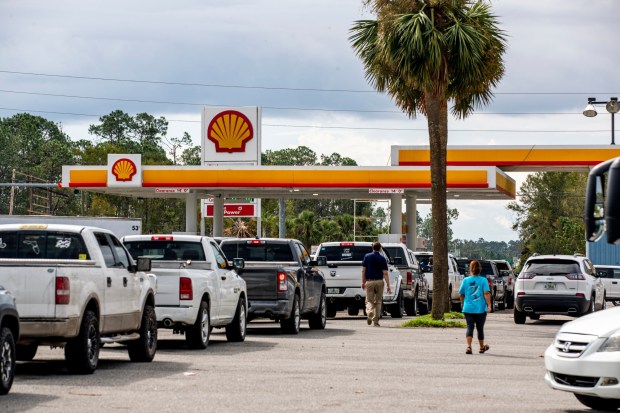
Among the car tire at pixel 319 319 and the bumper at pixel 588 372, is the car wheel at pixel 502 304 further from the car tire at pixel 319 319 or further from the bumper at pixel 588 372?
the bumper at pixel 588 372

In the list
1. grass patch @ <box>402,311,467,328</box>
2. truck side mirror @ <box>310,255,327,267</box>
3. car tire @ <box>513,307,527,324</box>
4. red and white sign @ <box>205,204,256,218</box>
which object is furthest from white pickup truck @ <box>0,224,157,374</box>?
red and white sign @ <box>205,204,256,218</box>

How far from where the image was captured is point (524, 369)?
17.7 metres

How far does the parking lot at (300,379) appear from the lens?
12.9m

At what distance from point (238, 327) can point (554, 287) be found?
11.4 metres

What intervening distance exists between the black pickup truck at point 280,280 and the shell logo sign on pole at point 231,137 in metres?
31.4

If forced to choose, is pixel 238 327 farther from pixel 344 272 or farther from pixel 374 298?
pixel 344 272

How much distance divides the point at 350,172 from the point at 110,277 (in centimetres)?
3626

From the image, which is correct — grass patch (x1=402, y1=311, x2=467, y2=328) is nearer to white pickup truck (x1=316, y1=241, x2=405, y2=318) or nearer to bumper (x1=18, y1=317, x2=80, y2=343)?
white pickup truck (x1=316, y1=241, x2=405, y2=318)

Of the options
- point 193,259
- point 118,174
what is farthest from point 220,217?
point 193,259

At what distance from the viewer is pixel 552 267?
3166cm

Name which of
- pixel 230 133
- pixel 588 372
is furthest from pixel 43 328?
pixel 230 133

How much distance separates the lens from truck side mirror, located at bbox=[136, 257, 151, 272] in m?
17.2

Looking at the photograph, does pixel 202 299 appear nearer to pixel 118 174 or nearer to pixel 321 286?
pixel 321 286

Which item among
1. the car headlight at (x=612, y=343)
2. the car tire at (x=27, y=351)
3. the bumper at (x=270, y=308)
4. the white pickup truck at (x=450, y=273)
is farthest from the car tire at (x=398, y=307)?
the car headlight at (x=612, y=343)
